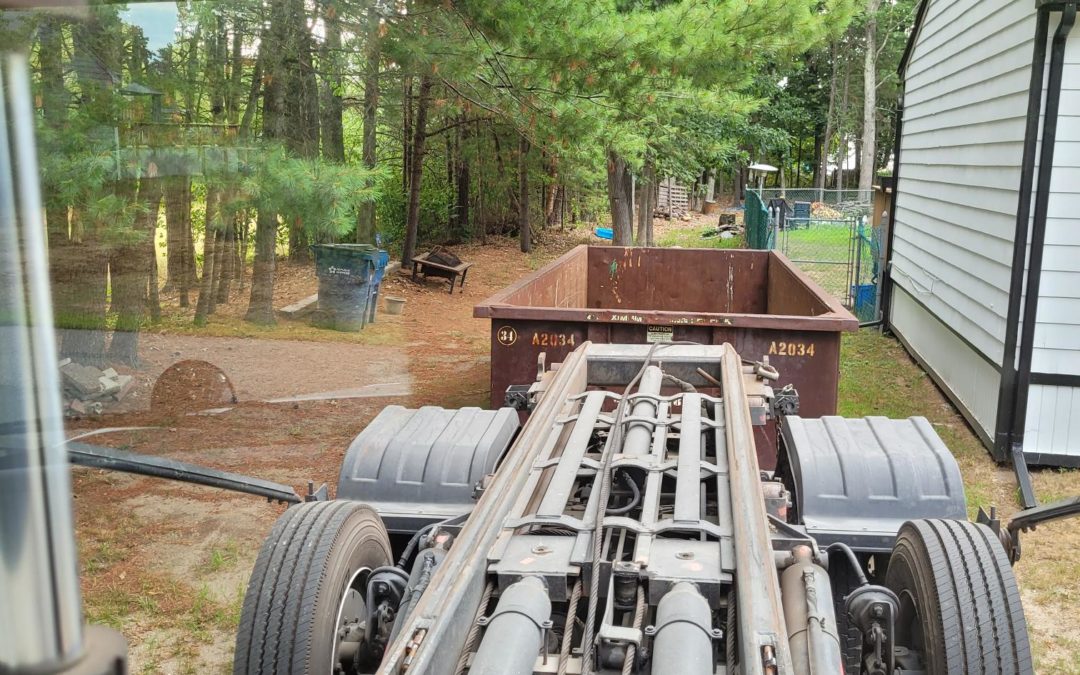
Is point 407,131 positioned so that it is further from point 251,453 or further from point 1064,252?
point 1064,252

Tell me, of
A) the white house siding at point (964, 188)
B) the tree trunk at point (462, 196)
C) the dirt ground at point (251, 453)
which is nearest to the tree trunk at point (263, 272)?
the dirt ground at point (251, 453)

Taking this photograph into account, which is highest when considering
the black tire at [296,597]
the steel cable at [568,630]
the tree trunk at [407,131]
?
the tree trunk at [407,131]

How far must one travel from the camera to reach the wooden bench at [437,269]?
17.5 m

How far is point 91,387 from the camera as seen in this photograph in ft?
22.8

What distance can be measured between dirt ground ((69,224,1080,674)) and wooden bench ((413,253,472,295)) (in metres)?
4.25

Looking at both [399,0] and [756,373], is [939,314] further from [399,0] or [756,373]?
[399,0]

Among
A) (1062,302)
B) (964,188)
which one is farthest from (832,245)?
(1062,302)

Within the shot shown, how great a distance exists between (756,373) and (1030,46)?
419 centimetres

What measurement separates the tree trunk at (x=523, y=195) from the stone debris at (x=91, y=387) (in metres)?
14.9

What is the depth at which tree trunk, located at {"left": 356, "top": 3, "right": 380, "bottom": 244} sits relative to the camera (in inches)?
348

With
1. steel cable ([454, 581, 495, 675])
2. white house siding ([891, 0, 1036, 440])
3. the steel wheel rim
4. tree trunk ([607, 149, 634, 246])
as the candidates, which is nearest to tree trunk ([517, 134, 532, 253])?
tree trunk ([607, 149, 634, 246])

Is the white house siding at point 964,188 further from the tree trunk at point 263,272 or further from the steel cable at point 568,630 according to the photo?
the steel cable at point 568,630

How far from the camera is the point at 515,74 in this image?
9.34 metres

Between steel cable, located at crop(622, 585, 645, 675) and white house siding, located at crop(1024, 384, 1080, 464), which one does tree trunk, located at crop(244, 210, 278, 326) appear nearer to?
steel cable, located at crop(622, 585, 645, 675)
